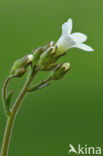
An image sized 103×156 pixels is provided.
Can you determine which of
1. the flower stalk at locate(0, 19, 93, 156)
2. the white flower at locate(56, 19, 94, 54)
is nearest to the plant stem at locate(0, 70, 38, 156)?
the flower stalk at locate(0, 19, 93, 156)

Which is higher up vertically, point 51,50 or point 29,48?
point 29,48

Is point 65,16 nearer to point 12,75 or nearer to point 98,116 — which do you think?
point 98,116

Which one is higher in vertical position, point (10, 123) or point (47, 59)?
point (47, 59)

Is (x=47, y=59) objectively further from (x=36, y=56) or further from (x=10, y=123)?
(x=10, y=123)

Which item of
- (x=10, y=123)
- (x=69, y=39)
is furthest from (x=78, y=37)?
(x=10, y=123)

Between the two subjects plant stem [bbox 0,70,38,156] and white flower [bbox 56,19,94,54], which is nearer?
plant stem [bbox 0,70,38,156]

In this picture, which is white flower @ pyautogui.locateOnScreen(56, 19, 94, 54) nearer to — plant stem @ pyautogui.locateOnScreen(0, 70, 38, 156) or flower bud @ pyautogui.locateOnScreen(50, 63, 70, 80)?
flower bud @ pyautogui.locateOnScreen(50, 63, 70, 80)

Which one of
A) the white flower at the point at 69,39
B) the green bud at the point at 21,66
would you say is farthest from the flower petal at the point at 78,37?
the green bud at the point at 21,66

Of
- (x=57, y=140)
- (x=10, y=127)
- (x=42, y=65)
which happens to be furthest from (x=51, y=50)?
(x=57, y=140)
